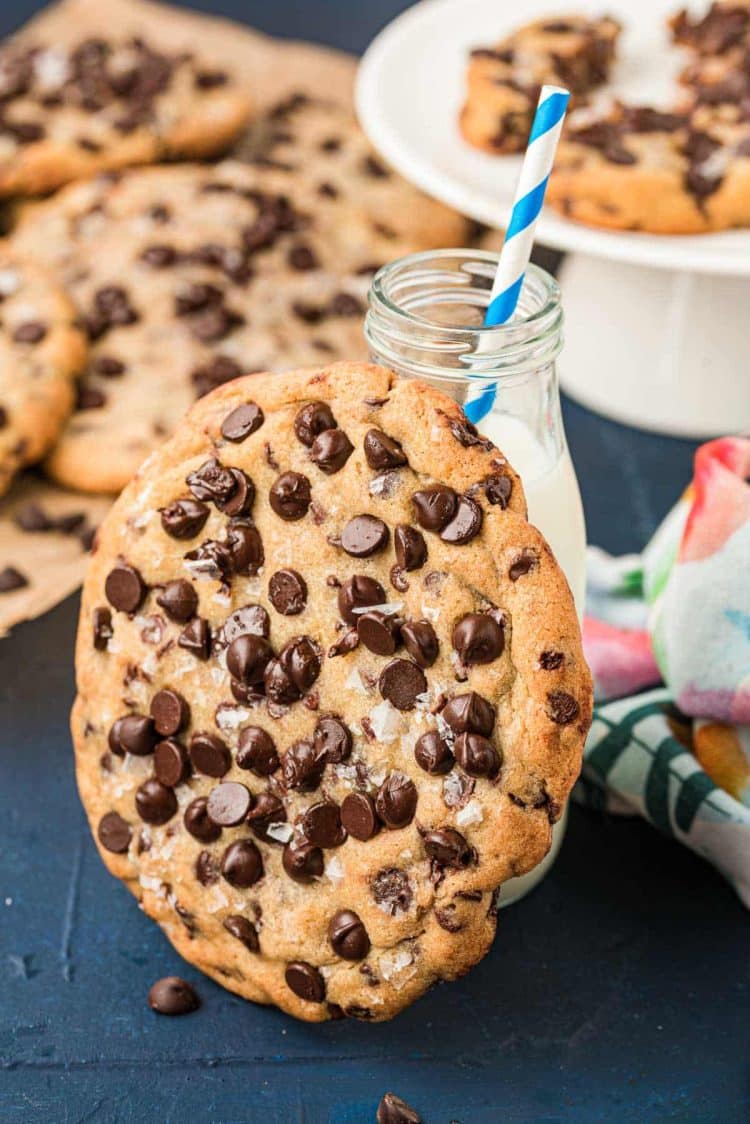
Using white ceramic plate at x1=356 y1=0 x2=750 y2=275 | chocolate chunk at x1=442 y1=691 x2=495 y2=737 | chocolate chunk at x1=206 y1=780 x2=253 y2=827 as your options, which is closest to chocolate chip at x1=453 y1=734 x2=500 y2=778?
chocolate chunk at x1=442 y1=691 x2=495 y2=737

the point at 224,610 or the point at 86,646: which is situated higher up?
the point at 224,610

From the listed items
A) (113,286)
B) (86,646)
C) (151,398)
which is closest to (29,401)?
(151,398)

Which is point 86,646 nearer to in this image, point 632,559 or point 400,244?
point 632,559

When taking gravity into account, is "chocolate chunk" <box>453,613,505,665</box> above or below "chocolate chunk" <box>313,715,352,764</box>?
above

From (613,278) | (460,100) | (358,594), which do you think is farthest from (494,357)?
(460,100)

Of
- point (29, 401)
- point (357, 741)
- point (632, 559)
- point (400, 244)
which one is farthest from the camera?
point (400, 244)

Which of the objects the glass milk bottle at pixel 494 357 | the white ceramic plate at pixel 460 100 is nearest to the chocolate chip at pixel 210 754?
the glass milk bottle at pixel 494 357

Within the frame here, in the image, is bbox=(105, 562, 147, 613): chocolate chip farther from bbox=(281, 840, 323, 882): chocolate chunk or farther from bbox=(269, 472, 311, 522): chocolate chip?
bbox=(281, 840, 323, 882): chocolate chunk
